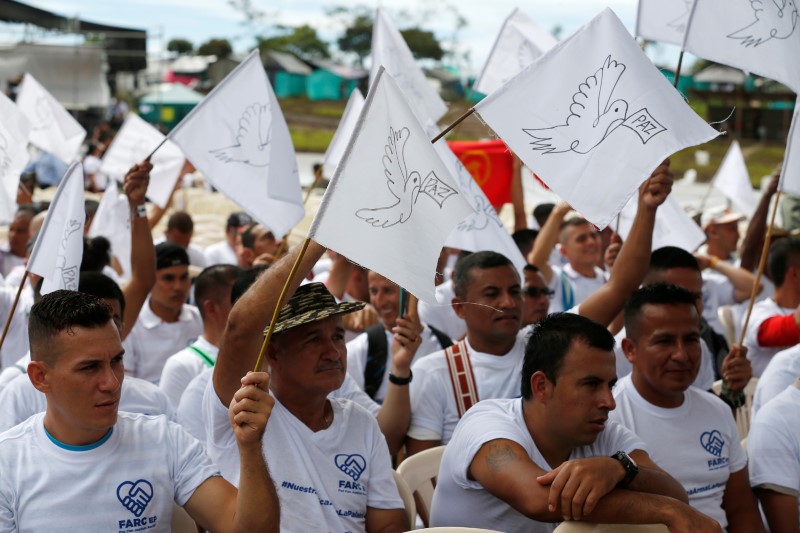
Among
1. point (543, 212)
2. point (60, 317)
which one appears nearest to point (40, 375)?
point (60, 317)

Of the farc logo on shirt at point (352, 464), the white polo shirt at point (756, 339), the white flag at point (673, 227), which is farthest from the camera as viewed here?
the white flag at point (673, 227)

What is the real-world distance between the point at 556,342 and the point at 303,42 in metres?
76.5

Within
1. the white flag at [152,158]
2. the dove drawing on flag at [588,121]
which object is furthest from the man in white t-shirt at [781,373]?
the white flag at [152,158]

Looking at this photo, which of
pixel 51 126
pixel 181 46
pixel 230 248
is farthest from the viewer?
pixel 181 46

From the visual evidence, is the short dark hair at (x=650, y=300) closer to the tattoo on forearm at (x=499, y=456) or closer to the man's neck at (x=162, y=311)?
the tattoo on forearm at (x=499, y=456)

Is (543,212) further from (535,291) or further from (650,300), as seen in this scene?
(650,300)

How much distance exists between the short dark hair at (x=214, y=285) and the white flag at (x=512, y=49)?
295 cm

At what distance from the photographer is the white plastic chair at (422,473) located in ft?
14.1

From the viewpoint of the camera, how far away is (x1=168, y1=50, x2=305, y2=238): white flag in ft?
17.8

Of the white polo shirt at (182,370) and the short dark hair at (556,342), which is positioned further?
the white polo shirt at (182,370)

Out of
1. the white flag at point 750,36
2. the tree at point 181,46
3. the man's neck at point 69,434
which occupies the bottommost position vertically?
the man's neck at point 69,434

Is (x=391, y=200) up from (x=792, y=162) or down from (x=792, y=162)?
down

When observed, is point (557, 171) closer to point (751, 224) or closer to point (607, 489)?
point (607, 489)

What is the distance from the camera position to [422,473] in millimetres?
4359
